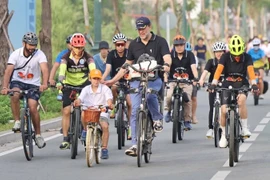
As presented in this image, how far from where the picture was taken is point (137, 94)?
559 inches

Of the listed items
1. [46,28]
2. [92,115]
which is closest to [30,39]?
[92,115]

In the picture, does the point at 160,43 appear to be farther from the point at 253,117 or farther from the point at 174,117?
the point at 253,117

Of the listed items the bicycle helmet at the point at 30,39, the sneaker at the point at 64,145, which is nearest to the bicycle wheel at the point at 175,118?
the sneaker at the point at 64,145

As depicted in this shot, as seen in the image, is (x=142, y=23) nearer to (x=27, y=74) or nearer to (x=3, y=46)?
(x=27, y=74)

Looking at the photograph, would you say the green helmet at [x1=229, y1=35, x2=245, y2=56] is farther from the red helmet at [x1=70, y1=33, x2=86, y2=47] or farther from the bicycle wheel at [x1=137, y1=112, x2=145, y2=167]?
the red helmet at [x1=70, y1=33, x2=86, y2=47]

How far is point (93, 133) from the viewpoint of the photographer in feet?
46.1

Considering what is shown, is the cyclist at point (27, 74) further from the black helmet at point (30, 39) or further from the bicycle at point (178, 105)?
the bicycle at point (178, 105)

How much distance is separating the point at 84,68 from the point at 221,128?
2083 mm

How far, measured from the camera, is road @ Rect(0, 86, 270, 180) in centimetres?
1292

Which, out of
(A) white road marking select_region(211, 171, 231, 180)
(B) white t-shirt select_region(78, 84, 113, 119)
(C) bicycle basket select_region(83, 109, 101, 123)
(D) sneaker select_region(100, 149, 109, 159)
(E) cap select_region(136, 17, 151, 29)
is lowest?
(A) white road marking select_region(211, 171, 231, 180)

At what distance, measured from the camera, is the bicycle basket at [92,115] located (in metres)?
14.2

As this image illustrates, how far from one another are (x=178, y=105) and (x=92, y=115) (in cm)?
378

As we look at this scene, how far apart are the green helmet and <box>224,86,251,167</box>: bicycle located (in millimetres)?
472

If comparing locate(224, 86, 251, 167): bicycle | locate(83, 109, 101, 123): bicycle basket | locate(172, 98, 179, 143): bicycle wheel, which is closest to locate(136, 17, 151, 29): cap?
locate(83, 109, 101, 123): bicycle basket
